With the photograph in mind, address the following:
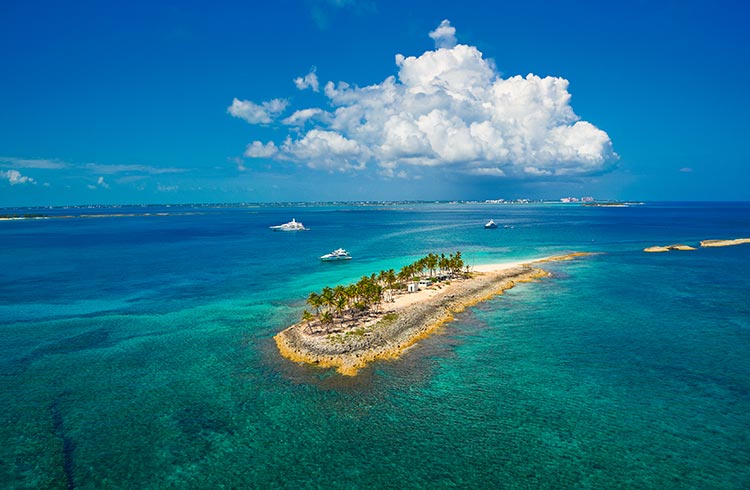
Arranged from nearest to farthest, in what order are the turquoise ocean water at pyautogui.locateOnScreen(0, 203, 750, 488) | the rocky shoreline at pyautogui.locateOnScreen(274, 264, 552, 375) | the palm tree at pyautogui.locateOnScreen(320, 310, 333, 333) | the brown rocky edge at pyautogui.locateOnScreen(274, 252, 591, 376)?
1. the turquoise ocean water at pyautogui.locateOnScreen(0, 203, 750, 488)
2. the rocky shoreline at pyautogui.locateOnScreen(274, 264, 552, 375)
3. the brown rocky edge at pyautogui.locateOnScreen(274, 252, 591, 376)
4. the palm tree at pyautogui.locateOnScreen(320, 310, 333, 333)

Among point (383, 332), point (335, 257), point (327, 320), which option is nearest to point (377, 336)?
point (383, 332)

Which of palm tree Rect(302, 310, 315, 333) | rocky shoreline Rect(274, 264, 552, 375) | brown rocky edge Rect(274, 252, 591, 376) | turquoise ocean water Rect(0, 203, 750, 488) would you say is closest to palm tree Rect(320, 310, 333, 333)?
palm tree Rect(302, 310, 315, 333)

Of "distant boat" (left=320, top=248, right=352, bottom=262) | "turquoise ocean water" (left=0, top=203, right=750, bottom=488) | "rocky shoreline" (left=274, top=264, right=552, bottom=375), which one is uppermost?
"distant boat" (left=320, top=248, right=352, bottom=262)

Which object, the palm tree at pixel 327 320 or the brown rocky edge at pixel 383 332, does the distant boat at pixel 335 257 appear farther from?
the palm tree at pixel 327 320

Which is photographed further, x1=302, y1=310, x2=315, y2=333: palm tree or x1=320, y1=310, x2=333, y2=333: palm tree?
x1=320, y1=310, x2=333, y2=333: palm tree

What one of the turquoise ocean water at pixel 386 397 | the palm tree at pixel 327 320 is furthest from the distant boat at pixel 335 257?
the palm tree at pixel 327 320

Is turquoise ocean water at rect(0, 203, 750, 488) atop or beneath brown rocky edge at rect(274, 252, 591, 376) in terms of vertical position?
beneath

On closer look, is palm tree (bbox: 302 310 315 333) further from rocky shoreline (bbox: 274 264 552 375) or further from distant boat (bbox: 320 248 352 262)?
distant boat (bbox: 320 248 352 262)

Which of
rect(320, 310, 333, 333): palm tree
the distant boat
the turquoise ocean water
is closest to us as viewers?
the turquoise ocean water
